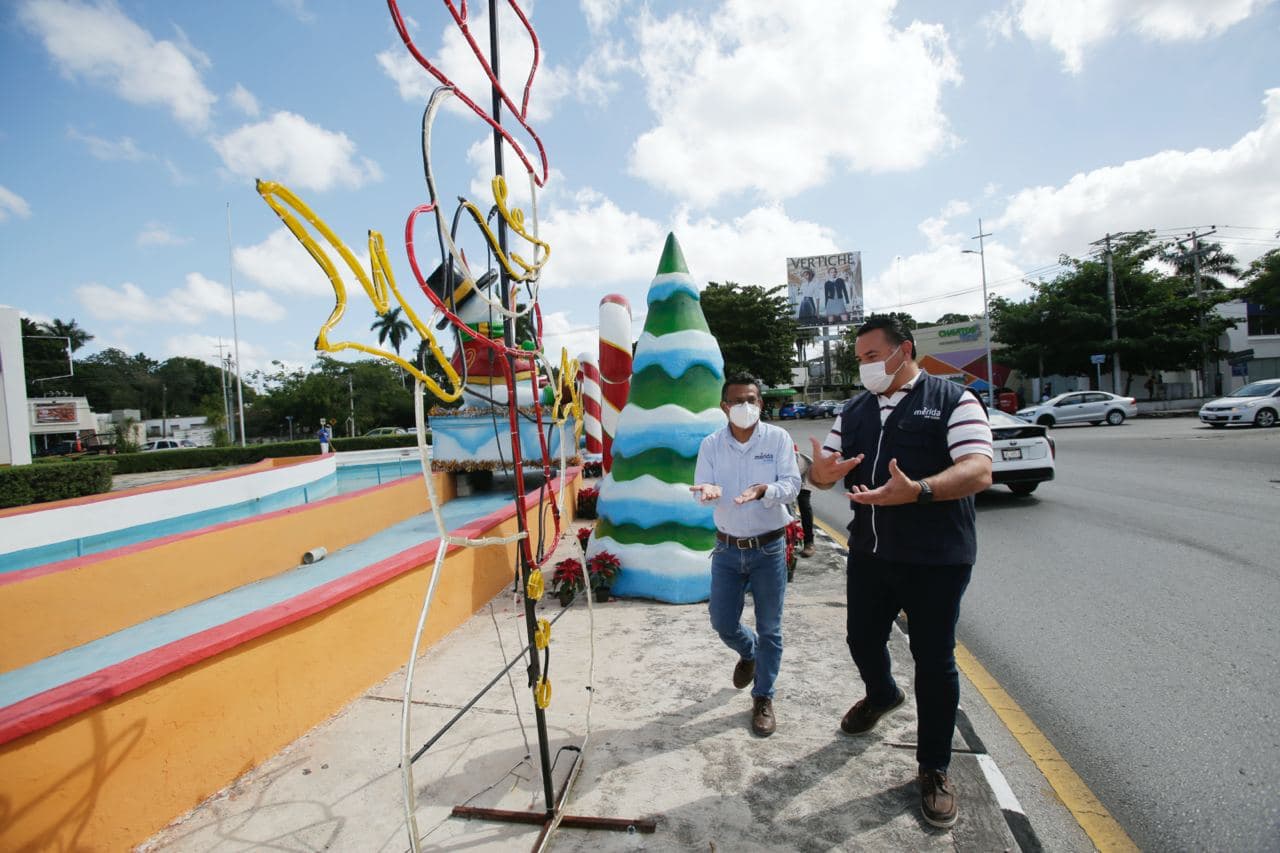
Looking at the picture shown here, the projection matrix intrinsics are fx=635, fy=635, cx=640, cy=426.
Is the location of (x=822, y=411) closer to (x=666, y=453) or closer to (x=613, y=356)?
(x=613, y=356)

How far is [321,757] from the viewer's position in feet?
9.87

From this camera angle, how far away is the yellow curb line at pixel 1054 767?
239 cm

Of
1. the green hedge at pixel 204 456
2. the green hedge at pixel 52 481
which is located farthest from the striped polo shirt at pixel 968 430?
the green hedge at pixel 204 456

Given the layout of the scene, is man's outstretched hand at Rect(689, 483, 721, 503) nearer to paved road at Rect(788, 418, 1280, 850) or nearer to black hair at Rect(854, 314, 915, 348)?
black hair at Rect(854, 314, 915, 348)

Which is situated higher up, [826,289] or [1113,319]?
[826,289]

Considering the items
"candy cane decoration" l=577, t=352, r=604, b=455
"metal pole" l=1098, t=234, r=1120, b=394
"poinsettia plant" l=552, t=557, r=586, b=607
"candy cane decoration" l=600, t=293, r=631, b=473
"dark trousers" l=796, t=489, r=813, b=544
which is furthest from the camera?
"metal pole" l=1098, t=234, r=1120, b=394

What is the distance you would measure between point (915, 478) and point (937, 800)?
1.23 metres

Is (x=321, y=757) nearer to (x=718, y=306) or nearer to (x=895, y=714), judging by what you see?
(x=895, y=714)

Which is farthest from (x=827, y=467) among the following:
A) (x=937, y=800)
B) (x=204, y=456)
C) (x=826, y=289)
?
(x=826, y=289)

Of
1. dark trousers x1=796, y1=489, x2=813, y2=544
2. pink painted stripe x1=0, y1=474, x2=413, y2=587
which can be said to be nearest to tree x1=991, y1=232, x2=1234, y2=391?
dark trousers x1=796, y1=489, x2=813, y2=544

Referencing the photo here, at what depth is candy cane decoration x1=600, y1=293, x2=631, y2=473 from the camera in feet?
28.6

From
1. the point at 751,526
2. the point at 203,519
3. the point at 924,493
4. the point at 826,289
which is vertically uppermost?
the point at 826,289

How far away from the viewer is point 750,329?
4006cm

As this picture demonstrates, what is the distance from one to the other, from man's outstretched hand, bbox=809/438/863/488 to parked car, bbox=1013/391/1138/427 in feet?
78.1
